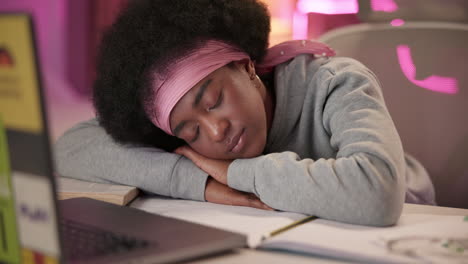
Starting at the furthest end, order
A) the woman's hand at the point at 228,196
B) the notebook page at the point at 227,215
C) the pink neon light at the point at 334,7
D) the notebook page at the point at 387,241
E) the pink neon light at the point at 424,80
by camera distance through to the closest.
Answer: the pink neon light at the point at 334,7 → the pink neon light at the point at 424,80 → the woman's hand at the point at 228,196 → the notebook page at the point at 227,215 → the notebook page at the point at 387,241

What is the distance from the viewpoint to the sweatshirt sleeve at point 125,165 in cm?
102

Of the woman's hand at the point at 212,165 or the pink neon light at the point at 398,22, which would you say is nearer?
the woman's hand at the point at 212,165

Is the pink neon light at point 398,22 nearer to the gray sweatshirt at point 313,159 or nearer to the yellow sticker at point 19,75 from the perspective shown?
the gray sweatshirt at point 313,159

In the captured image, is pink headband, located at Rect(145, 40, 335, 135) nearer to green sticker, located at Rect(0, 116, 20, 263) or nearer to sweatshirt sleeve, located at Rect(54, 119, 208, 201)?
sweatshirt sleeve, located at Rect(54, 119, 208, 201)

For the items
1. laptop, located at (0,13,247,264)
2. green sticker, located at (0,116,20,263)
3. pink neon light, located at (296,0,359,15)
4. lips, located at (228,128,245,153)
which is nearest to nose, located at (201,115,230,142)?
lips, located at (228,128,245,153)

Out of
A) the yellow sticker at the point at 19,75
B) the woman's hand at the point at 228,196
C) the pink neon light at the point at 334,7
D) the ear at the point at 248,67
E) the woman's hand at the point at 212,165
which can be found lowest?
the woman's hand at the point at 228,196

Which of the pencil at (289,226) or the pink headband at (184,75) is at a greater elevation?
the pink headband at (184,75)

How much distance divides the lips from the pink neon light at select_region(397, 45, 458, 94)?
502 mm

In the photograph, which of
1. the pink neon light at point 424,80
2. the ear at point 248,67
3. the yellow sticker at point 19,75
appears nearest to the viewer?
the yellow sticker at point 19,75

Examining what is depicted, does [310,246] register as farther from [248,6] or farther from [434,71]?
[434,71]

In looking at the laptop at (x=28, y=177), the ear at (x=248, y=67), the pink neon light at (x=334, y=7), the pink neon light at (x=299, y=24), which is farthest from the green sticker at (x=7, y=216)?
the pink neon light at (x=299, y=24)

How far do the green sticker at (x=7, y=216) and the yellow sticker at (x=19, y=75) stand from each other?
0.04 m

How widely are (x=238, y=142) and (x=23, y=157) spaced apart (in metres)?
0.53

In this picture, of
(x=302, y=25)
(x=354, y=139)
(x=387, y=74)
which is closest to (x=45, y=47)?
(x=302, y=25)
